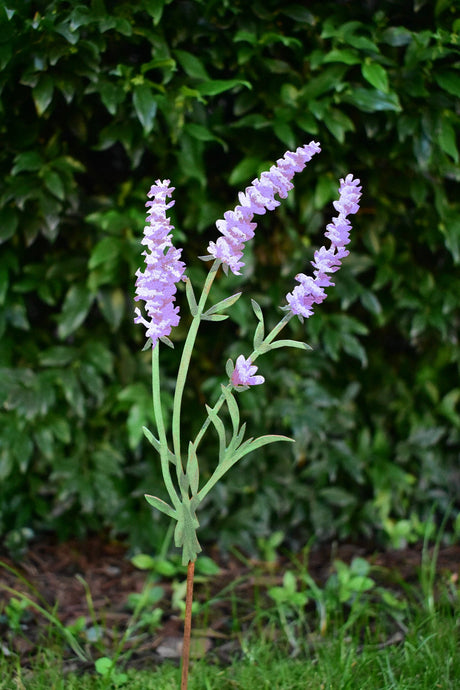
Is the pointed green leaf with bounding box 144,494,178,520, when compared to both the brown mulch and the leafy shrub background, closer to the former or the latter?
the brown mulch

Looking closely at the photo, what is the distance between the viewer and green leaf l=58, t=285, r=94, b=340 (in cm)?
207

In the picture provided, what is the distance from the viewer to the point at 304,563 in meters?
2.30

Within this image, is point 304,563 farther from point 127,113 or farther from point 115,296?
point 127,113

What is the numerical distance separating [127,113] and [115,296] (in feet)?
1.84

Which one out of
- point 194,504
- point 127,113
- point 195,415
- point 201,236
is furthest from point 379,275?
point 194,504

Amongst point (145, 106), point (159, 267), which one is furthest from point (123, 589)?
point (145, 106)

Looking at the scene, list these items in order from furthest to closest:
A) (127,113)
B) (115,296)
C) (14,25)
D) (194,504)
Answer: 1. (115,296)
2. (127,113)
3. (14,25)
4. (194,504)

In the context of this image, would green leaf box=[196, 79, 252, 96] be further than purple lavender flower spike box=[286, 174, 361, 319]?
Yes

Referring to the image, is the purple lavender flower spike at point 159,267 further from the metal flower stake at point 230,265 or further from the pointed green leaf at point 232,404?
the pointed green leaf at point 232,404

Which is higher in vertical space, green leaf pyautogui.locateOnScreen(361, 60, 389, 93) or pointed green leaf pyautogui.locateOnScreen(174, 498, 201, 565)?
green leaf pyautogui.locateOnScreen(361, 60, 389, 93)

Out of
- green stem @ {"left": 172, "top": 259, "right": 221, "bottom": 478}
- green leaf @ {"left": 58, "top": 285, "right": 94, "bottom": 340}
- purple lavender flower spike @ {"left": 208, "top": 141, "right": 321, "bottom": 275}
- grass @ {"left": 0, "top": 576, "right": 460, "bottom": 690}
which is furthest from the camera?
green leaf @ {"left": 58, "top": 285, "right": 94, "bottom": 340}

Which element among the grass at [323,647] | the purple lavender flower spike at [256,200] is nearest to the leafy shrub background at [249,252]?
the grass at [323,647]

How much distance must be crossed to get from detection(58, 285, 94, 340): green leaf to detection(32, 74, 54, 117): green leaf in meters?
0.55

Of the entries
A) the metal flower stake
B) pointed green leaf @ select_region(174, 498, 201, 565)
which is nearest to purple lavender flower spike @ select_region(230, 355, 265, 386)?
the metal flower stake
